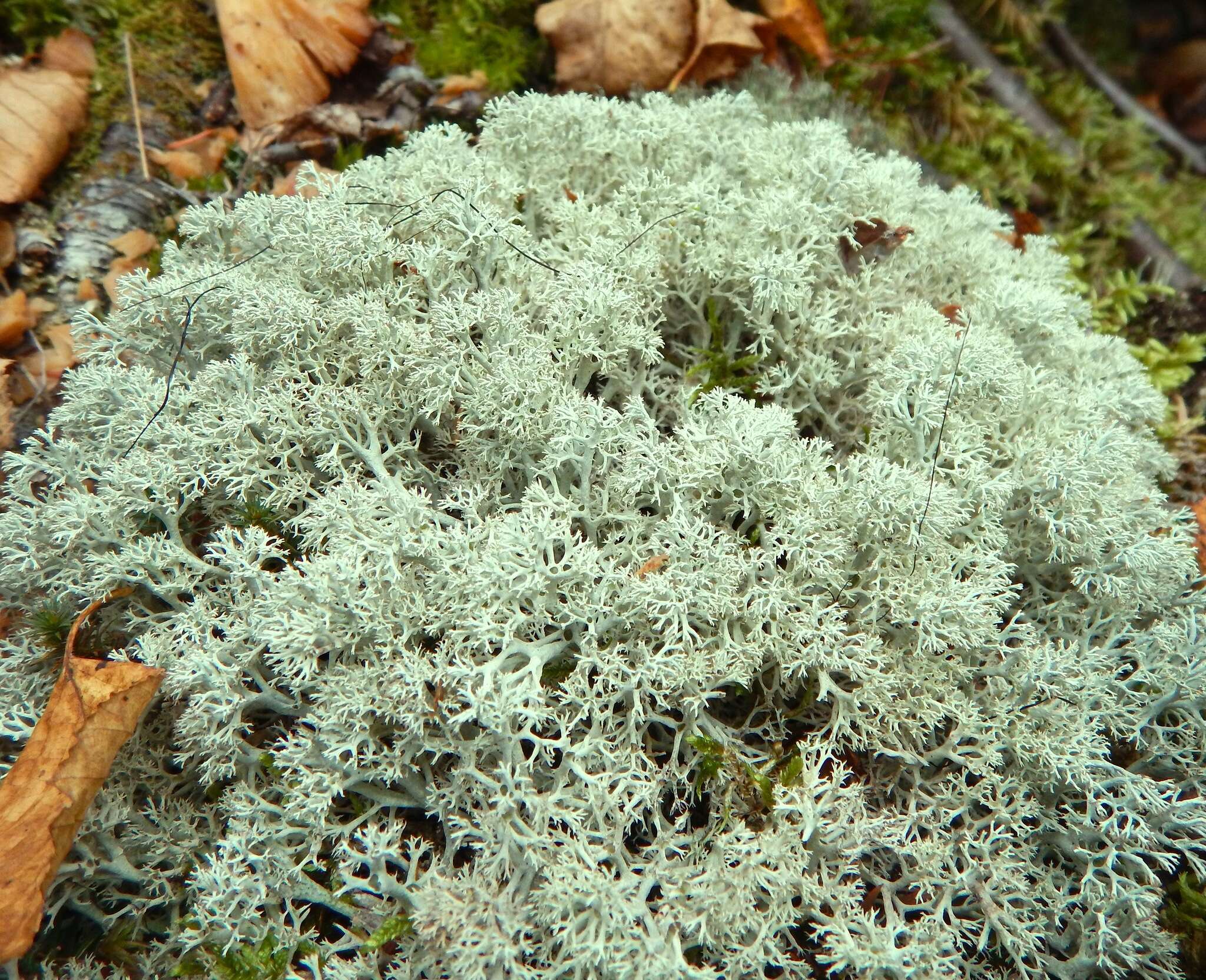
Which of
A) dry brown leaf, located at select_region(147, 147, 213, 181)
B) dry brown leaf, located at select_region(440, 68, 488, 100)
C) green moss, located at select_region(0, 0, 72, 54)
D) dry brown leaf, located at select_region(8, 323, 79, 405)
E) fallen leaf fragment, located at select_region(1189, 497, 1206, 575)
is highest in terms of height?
fallen leaf fragment, located at select_region(1189, 497, 1206, 575)

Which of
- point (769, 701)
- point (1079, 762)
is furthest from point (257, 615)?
point (1079, 762)

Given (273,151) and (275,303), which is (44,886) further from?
(273,151)

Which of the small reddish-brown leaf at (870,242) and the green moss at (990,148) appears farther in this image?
the green moss at (990,148)

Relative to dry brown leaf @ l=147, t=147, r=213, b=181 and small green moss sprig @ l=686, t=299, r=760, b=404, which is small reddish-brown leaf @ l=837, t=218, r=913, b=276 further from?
dry brown leaf @ l=147, t=147, r=213, b=181

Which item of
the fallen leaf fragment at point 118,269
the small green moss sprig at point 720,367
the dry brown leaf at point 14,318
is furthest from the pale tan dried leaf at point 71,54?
the small green moss sprig at point 720,367

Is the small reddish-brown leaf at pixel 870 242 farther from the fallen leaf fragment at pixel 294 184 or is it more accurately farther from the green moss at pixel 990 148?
the fallen leaf fragment at pixel 294 184

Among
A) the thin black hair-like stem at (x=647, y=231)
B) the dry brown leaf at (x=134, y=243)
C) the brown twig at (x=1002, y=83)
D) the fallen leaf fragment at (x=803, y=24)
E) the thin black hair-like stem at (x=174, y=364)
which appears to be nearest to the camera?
the thin black hair-like stem at (x=174, y=364)

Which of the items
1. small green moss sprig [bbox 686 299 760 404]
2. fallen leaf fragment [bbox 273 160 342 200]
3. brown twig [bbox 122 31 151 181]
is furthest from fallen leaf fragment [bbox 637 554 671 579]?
brown twig [bbox 122 31 151 181]
